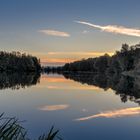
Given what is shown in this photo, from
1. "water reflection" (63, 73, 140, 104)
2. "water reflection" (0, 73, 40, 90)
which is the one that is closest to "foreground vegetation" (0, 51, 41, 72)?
"water reflection" (0, 73, 40, 90)

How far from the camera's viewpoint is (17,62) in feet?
460

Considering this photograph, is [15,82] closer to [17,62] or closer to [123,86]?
[123,86]

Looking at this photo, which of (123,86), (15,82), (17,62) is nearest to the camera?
(123,86)

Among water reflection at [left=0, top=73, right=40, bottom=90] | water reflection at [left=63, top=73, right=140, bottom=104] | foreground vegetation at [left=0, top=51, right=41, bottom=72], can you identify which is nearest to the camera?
water reflection at [left=63, top=73, right=140, bottom=104]

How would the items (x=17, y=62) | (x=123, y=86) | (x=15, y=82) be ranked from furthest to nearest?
(x=17, y=62) < (x=15, y=82) < (x=123, y=86)

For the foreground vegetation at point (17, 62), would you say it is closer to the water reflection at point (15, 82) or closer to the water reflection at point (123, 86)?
the water reflection at point (15, 82)

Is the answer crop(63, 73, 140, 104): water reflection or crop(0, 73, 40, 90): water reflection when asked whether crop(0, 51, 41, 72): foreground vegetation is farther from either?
crop(63, 73, 140, 104): water reflection

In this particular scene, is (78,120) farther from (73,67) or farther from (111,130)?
(73,67)

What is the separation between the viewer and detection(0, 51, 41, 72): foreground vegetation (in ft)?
433

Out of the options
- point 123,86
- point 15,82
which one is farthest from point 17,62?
point 123,86

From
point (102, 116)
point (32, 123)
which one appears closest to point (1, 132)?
point (32, 123)

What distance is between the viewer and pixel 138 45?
109375mm

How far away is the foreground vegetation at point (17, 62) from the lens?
433 feet

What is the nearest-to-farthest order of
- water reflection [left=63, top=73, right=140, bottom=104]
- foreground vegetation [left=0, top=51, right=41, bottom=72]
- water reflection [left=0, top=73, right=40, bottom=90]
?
water reflection [left=63, top=73, right=140, bottom=104] → water reflection [left=0, top=73, right=40, bottom=90] → foreground vegetation [left=0, top=51, right=41, bottom=72]
